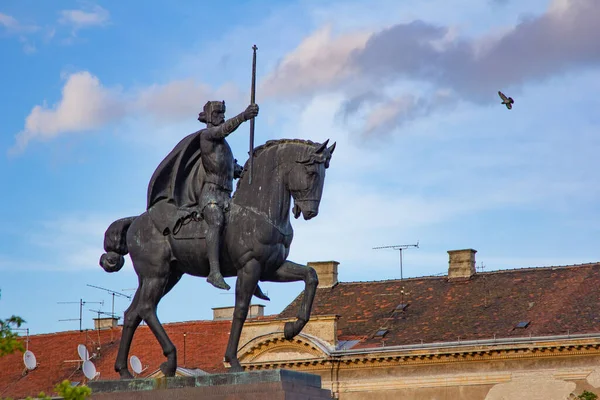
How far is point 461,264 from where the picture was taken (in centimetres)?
5697

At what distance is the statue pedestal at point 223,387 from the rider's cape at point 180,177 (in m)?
2.26

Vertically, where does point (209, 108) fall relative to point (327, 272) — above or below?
below

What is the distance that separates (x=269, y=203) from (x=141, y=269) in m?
1.79

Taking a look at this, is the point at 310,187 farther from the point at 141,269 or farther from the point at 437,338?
the point at 437,338

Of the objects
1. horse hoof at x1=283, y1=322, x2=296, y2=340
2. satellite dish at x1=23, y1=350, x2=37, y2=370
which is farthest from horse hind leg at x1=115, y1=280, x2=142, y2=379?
satellite dish at x1=23, y1=350, x2=37, y2=370

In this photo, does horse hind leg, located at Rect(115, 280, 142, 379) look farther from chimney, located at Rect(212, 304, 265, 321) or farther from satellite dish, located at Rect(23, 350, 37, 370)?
chimney, located at Rect(212, 304, 265, 321)

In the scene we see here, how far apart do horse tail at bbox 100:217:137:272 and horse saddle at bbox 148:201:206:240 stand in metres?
0.54

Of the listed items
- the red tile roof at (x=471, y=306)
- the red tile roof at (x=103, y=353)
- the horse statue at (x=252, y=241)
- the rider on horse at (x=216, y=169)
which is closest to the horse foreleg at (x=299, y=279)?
the horse statue at (x=252, y=241)

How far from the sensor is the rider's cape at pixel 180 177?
18.0 m

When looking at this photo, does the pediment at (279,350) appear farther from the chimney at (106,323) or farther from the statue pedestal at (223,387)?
the statue pedestal at (223,387)

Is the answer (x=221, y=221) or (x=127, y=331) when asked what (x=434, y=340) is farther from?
(x=221, y=221)

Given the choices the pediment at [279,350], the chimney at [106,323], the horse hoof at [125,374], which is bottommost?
the horse hoof at [125,374]

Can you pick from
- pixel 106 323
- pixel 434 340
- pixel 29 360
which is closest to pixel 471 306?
pixel 434 340

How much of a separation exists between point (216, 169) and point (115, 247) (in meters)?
1.62
